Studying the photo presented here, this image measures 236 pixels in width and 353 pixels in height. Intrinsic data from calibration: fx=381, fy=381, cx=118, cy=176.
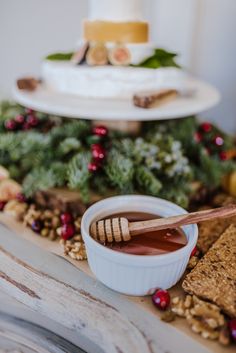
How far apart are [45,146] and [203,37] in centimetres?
68

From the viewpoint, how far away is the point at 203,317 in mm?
504

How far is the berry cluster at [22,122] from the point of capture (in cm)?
86

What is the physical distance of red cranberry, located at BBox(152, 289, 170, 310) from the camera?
526 millimetres

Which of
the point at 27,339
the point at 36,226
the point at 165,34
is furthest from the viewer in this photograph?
the point at 165,34

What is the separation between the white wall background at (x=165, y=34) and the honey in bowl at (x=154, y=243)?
0.73 m

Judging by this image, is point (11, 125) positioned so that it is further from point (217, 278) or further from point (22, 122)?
point (217, 278)

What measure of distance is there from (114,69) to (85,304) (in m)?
0.45

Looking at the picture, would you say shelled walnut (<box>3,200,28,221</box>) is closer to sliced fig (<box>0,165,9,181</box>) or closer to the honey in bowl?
sliced fig (<box>0,165,9,181</box>)

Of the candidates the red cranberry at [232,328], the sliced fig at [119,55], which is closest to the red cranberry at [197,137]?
the sliced fig at [119,55]

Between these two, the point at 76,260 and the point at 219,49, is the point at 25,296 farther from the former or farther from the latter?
the point at 219,49

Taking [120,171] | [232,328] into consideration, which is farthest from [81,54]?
[232,328]

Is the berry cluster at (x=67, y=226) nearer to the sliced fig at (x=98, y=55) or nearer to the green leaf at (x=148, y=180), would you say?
the green leaf at (x=148, y=180)

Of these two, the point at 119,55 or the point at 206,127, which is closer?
the point at 119,55

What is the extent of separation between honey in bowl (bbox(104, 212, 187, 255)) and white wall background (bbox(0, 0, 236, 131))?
73cm
